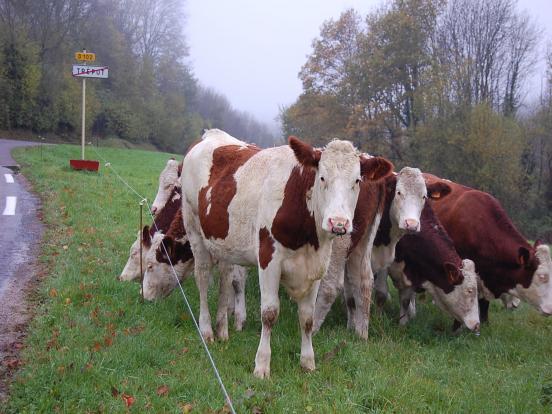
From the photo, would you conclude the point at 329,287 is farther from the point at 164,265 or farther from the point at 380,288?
the point at 164,265

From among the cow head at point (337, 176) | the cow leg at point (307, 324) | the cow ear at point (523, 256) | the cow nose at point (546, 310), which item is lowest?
the cow nose at point (546, 310)

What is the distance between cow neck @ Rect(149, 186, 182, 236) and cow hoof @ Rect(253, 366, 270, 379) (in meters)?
4.07

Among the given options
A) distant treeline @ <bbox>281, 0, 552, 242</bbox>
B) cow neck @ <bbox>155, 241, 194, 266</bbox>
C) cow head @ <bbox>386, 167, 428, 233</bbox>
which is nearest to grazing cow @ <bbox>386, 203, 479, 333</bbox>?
cow head @ <bbox>386, 167, 428, 233</bbox>

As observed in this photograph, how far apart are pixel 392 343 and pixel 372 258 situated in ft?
5.49

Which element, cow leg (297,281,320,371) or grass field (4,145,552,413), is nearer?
grass field (4,145,552,413)

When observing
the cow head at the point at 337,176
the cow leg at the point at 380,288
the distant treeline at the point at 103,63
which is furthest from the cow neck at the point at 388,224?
the distant treeline at the point at 103,63

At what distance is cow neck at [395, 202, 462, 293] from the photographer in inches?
276

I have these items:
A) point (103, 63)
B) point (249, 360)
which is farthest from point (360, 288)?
point (103, 63)

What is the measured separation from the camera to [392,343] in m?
6.02

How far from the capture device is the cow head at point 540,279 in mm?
7199

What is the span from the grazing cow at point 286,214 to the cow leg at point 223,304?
0.64 feet

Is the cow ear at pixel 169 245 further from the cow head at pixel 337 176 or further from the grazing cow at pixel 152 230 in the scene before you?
the cow head at pixel 337 176

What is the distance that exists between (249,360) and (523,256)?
4471mm

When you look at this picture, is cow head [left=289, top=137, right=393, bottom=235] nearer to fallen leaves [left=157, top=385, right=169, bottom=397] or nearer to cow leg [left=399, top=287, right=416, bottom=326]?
fallen leaves [left=157, top=385, right=169, bottom=397]
